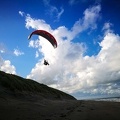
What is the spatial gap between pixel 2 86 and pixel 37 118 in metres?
13.2

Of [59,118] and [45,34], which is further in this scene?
[45,34]

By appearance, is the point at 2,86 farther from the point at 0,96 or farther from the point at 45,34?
the point at 45,34

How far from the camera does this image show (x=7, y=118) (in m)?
11.9

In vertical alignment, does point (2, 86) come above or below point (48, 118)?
above

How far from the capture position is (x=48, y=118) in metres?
11.9

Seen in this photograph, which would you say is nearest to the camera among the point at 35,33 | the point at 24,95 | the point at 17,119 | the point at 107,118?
the point at 17,119

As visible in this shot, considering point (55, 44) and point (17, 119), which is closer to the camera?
point (17, 119)

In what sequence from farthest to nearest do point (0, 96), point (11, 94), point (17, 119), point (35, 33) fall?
point (35, 33), point (11, 94), point (0, 96), point (17, 119)

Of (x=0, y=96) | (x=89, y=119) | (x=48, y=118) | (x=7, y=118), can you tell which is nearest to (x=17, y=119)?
(x=7, y=118)

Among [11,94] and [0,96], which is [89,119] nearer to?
[0,96]

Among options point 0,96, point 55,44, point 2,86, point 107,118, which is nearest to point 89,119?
point 107,118

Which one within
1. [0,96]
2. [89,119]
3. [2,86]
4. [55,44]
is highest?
[55,44]

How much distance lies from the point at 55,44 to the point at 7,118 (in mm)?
20649

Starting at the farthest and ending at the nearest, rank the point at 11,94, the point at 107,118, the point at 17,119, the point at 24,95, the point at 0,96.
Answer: the point at 24,95 → the point at 11,94 → the point at 0,96 → the point at 107,118 → the point at 17,119
